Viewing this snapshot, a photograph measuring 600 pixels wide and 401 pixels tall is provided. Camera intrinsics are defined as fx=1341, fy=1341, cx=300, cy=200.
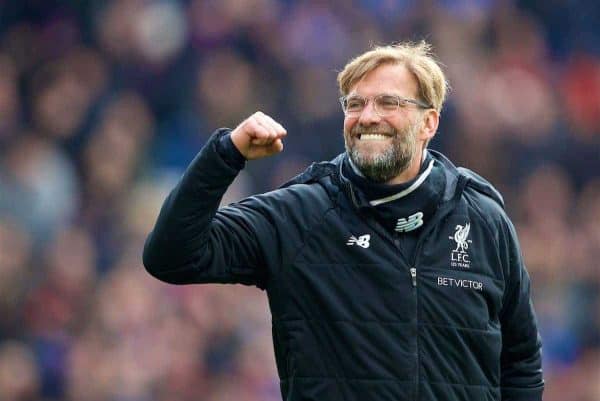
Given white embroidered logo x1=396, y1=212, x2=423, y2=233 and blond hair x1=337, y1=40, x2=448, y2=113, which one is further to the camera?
blond hair x1=337, y1=40, x2=448, y2=113

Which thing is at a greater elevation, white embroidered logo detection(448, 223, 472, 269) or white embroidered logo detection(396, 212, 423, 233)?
white embroidered logo detection(396, 212, 423, 233)

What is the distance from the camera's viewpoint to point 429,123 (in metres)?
4.10

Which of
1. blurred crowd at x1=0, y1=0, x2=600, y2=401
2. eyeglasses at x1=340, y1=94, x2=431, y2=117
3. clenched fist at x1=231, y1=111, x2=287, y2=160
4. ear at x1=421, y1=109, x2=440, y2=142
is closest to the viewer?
clenched fist at x1=231, y1=111, x2=287, y2=160

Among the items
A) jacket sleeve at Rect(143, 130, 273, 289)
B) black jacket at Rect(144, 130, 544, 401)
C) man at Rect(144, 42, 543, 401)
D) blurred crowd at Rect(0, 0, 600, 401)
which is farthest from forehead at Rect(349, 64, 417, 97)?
blurred crowd at Rect(0, 0, 600, 401)

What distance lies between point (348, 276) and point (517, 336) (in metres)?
0.65

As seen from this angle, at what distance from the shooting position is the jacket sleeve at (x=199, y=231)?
143 inches

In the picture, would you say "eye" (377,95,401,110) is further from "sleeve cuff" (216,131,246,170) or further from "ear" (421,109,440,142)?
"sleeve cuff" (216,131,246,170)

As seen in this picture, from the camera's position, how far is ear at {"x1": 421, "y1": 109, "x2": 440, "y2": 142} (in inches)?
160

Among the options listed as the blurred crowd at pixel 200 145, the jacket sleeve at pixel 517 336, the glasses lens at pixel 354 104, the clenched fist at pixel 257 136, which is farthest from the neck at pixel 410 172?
the blurred crowd at pixel 200 145

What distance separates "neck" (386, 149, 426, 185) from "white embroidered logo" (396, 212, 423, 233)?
13cm

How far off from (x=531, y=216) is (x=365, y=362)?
575 cm

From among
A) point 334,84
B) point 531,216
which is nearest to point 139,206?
point 334,84

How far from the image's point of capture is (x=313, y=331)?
3.82 metres

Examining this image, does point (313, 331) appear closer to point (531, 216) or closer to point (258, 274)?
point (258, 274)
